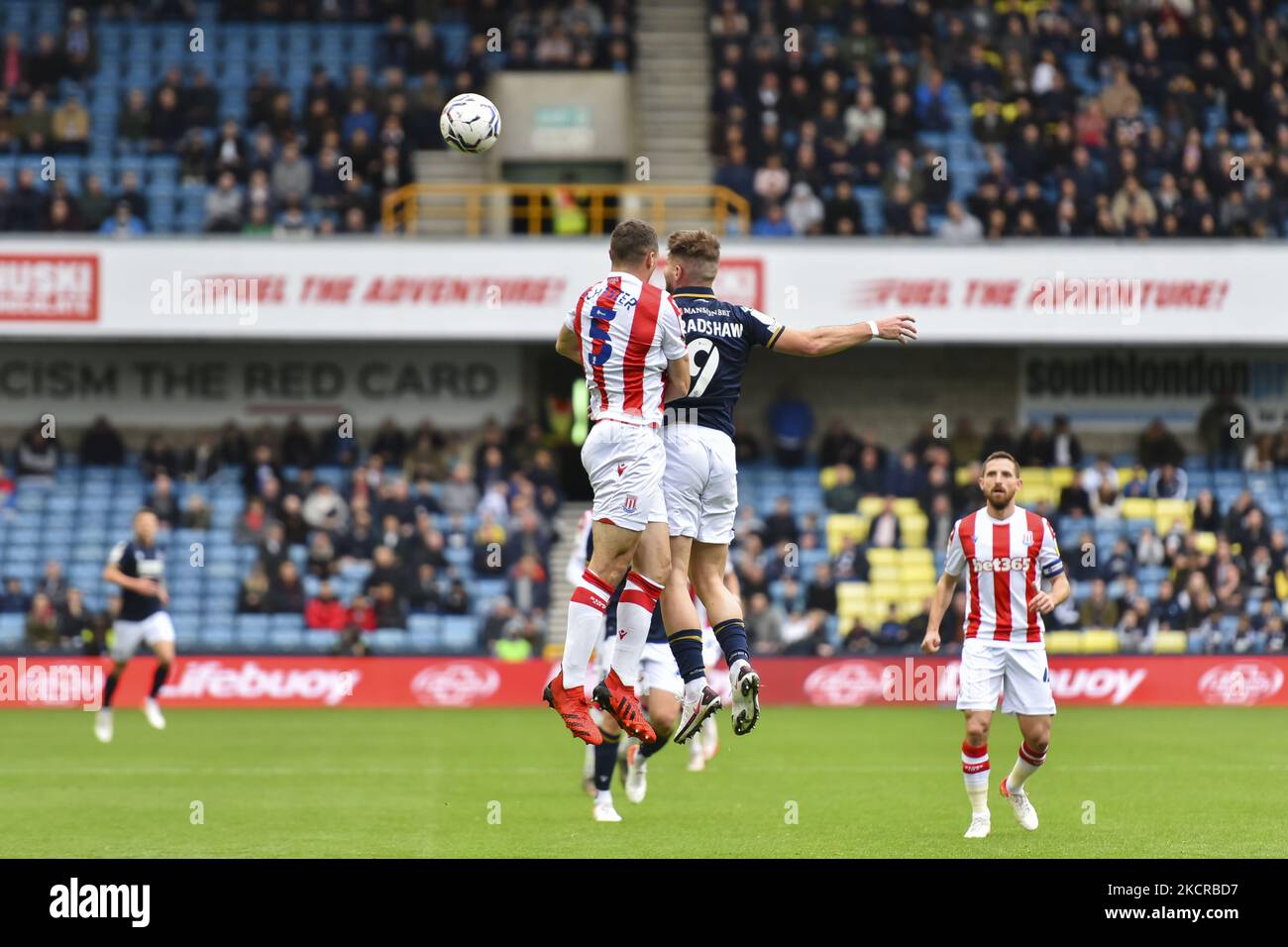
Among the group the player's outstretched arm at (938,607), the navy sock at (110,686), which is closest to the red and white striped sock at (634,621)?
the player's outstretched arm at (938,607)

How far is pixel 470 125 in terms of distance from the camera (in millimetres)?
10938

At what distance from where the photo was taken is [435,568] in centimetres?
2723

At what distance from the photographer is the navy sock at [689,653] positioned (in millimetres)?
10062

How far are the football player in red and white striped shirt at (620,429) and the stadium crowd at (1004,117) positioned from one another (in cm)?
1847

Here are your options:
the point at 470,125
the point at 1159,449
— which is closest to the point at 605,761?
the point at 470,125

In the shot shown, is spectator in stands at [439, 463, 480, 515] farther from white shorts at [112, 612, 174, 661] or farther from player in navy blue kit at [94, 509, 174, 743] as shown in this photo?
white shorts at [112, 612, 174, 661]

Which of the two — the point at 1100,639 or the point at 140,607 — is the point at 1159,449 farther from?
the point at 140,607

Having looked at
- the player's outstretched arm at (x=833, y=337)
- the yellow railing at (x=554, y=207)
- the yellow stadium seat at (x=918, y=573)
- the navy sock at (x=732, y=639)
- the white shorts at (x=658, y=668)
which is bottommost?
the white shorts at (x=658, y=668)

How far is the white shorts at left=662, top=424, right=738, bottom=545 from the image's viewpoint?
1013 cm

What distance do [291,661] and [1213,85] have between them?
1675 centimetres

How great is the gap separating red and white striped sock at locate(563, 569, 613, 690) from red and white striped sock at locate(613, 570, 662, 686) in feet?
0.75

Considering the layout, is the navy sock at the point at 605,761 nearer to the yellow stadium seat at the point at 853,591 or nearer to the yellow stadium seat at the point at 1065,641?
the yellow stadium seat at the point at 853,591

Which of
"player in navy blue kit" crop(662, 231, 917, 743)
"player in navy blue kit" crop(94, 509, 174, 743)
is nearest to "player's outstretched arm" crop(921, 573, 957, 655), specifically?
"player in navy blue kit" crop(662, 231, 917, 743)
